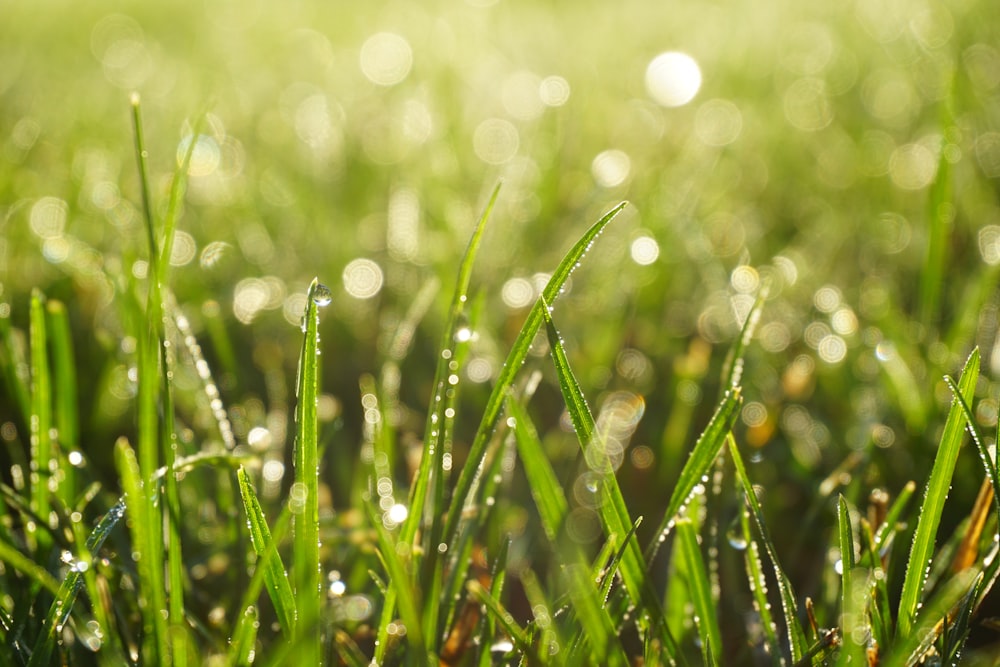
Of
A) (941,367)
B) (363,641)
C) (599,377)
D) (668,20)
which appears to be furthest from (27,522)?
(668,20)

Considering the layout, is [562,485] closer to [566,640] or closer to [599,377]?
[599,377]

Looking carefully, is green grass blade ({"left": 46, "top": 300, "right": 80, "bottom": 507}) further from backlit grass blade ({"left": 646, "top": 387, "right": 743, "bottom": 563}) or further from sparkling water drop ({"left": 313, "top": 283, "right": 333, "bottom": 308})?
backlit grass blade ({"left": 646, "top": 387, "right": 743, "bottom": 563})

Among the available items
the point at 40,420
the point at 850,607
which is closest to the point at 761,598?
the point at 850,607

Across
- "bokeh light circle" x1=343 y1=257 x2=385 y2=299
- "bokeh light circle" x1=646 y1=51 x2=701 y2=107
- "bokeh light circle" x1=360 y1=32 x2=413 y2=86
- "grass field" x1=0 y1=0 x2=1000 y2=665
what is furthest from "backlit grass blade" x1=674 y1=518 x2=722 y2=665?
"bokeh light circle" x1=360 y1=32 x2=413 y2=86

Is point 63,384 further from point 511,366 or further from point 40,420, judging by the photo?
point 511,366

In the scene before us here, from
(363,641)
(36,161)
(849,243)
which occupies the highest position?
(36,161)

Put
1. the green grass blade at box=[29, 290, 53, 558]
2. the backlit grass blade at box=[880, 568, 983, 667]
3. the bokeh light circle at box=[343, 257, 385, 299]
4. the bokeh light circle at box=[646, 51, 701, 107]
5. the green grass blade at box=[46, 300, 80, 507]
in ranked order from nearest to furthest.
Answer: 1. the backlit grass blade at box=[880, 568, 983, 667]
2. the green grass blade at box=[29, 290, 53, 558]
3. the green grass blade at box=[46, 300, 80, 507]
4. the bokeh light circle at box=[343, 257, 385, 299]
5. the bokeh light circle at box=[646, 51, 701, 107]
